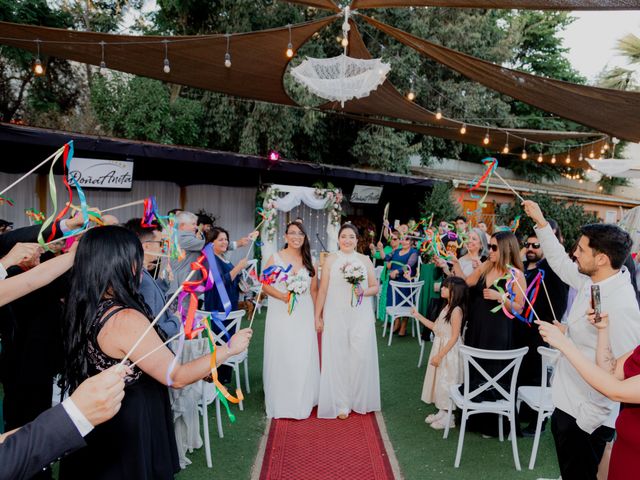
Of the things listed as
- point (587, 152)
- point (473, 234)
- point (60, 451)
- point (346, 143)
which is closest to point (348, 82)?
point (473, 234)

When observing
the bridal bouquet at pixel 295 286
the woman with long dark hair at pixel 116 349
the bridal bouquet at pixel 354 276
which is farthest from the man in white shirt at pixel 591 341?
the bridal bouquet at pixel 295 286

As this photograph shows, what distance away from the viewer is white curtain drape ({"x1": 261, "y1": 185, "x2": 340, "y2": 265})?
9.94 meters

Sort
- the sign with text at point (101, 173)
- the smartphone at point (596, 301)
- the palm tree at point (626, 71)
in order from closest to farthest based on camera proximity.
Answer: the smartphone at point (596, 301), the sign with text at point (101, 173), the palm tree at point (626, 71)

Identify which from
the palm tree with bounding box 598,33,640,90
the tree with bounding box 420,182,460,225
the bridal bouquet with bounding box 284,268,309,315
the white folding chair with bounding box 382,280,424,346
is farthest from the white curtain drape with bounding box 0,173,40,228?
the palm tree with bounding box 598,33,640,90

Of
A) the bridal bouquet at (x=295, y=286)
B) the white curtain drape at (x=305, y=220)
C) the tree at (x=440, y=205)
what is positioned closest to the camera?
the bridal bouquet at (x=295, y=286)

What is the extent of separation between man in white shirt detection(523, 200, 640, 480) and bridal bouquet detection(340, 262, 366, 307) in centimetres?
203

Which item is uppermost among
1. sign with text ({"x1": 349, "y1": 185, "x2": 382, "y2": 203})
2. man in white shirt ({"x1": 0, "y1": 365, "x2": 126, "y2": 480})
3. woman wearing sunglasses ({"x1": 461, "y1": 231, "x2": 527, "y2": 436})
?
sign with text ({"x1": 349, "y1": 185, "x2": 382, "y2": 203})

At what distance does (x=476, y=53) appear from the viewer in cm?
1370

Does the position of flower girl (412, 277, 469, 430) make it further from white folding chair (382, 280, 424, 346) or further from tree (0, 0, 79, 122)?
tree (0, 0, 79, 122)

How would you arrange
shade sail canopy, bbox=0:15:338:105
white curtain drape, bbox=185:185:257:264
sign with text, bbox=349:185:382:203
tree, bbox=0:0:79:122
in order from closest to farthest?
shade sail canopy, bbox=0:15:338:105
white curtain drape, bbox=185:185:257:264
tree, bbox=0:0:79:122
sign with text, bbox=349:185:382:203

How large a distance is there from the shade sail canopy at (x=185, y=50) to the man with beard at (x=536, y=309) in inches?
124

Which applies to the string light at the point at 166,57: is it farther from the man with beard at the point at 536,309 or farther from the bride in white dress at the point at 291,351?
the man with beard at the point at 536,309

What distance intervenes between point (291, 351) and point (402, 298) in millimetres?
3404

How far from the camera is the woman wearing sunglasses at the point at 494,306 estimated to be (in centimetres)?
380
